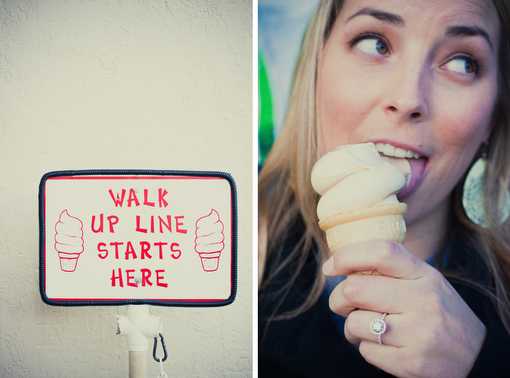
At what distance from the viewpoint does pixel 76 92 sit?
1.34 meters

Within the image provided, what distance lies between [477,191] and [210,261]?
34.0 inches

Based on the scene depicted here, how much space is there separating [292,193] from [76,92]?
81 cm

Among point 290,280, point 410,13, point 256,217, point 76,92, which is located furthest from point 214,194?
point 410,13

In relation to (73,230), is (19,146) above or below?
above

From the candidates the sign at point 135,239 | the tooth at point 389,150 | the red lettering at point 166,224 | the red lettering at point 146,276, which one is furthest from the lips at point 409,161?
the red lettering at point 146,276

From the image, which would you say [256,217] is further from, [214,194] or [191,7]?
[191,7]

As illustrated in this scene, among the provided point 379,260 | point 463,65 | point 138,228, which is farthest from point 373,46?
point 138,228

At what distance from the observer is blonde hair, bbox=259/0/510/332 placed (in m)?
1.23

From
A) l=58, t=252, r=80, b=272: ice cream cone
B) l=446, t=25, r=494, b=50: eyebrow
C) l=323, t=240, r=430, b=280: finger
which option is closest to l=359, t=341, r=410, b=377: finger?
l=323, t=240, r=430, b=280: finger

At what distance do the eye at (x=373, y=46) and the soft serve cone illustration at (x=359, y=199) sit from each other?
34 cm

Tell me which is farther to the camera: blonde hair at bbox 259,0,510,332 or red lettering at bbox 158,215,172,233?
blonde hair at bbox 259,0,510,332

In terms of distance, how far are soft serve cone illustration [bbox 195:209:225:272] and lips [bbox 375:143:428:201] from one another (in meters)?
0.57

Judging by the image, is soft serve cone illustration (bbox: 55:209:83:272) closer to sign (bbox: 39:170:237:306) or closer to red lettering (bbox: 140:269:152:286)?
sign (bbox: 39:170:237:306)

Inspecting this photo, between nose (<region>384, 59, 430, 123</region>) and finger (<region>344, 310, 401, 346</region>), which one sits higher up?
nose (<region>384, 59, 430, 123</region>)
